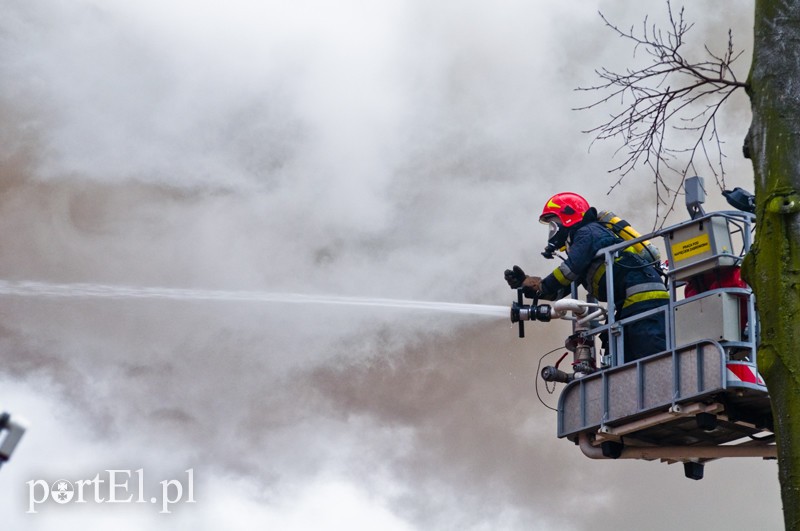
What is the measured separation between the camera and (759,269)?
7250 mm

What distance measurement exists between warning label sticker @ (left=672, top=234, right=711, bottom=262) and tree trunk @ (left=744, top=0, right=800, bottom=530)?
463 cm

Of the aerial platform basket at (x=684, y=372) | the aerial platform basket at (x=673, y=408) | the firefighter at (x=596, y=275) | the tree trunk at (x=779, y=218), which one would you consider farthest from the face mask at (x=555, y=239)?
the tree trunk at (x=779, y=218)

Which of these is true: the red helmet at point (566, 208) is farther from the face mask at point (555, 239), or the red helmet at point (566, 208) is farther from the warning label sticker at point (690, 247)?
the warning label sticker at point (690, 247)

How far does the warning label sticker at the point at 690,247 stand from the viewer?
477 inches

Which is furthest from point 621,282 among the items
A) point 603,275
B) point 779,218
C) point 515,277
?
point 779,218

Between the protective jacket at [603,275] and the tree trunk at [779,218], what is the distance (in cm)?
555

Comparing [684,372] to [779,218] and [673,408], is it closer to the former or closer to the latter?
[673,408]

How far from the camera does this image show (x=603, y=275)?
44.0ft

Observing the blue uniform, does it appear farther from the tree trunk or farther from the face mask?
the tree trunk

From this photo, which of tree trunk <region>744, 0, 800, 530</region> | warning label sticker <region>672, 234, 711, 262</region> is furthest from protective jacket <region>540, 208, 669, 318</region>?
tree trunk <region>744, 0, 800, 530</region>

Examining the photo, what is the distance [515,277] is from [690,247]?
7.08 ft

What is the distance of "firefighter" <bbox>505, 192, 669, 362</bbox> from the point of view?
505 inches

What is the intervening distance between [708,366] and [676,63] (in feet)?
13.2

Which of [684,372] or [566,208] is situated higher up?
[566,208]
